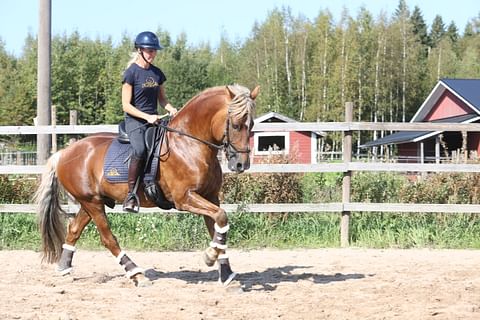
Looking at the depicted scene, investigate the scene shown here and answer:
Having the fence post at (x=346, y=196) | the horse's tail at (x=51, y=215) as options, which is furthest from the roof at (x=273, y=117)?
the horse's tail at (x=51, y=215)

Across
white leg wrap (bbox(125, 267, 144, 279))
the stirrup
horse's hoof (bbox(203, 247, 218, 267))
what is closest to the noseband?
horse's hoof (bbox(203, 247, 218, 267))

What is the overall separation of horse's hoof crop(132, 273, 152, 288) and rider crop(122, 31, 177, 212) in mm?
682

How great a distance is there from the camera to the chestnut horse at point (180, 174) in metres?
6.52

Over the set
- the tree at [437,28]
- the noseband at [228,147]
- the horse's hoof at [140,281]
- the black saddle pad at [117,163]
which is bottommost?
the horse's hoof at [140,281]

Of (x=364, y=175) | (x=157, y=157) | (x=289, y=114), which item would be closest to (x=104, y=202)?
(x=157, y=157)

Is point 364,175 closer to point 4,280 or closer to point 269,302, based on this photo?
point 269,302

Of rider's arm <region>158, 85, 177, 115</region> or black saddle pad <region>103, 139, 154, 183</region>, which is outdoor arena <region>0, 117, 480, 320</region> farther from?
rider's arm <region>158, 85, 177, 115</region>

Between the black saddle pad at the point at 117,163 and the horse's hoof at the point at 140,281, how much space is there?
1015 millimetres

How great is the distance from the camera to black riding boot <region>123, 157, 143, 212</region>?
6977 mm

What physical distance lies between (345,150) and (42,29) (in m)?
5.20

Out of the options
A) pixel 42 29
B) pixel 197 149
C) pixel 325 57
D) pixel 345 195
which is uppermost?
pixel 325 57

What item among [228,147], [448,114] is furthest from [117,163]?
[448,114]

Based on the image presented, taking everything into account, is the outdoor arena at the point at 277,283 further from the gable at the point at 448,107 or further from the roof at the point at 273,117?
the gable at the point at 448,107

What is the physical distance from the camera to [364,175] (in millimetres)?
10773
